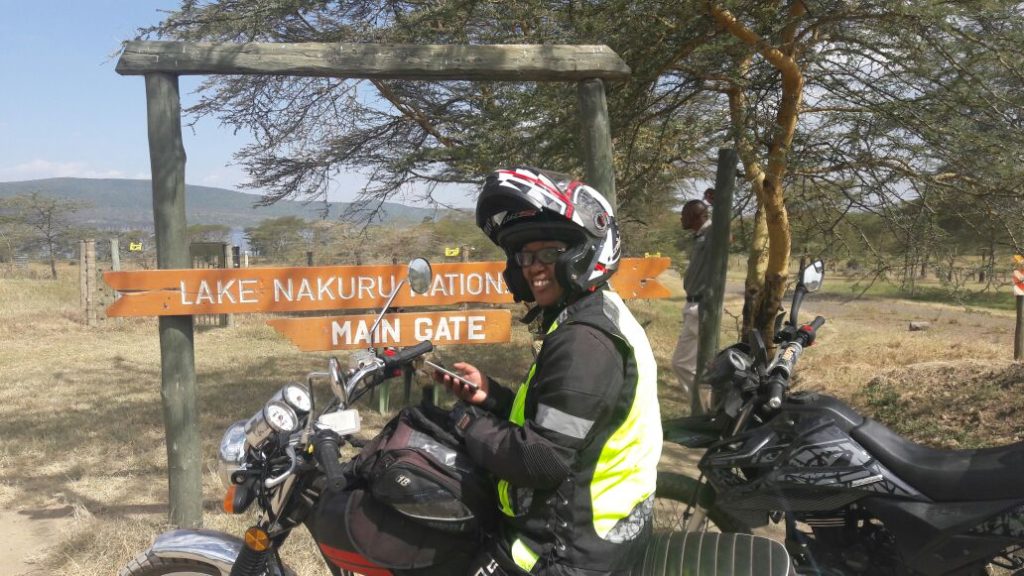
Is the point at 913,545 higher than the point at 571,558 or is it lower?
lower

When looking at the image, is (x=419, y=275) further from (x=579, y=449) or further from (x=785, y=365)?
(x=785, y=365)

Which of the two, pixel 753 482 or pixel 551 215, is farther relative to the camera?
pixel 753 482

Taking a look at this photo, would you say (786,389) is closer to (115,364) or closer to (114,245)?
(115,364)

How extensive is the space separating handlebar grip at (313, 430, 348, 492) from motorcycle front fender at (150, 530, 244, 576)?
675 mm

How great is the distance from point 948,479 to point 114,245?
15927 millimetres

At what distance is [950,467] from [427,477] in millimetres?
1839

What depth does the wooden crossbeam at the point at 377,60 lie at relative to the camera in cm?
372

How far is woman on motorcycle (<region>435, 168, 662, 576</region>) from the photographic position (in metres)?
1.86

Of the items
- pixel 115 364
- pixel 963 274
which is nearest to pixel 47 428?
pixel 115 364

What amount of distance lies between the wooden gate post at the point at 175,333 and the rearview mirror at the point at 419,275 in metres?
2.18

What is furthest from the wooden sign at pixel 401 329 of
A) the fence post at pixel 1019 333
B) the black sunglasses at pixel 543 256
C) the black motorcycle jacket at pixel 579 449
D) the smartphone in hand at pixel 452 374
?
the fence post at pixel 1019 333

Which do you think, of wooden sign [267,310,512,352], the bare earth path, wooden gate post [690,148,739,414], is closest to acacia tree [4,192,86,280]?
the bare earth path

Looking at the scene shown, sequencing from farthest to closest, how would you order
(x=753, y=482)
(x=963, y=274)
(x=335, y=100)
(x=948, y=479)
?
(x=335, y=100) < (x=963, y=274) < (x=753, y=482) < (x=948, y=479)

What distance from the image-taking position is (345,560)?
2.04 m
